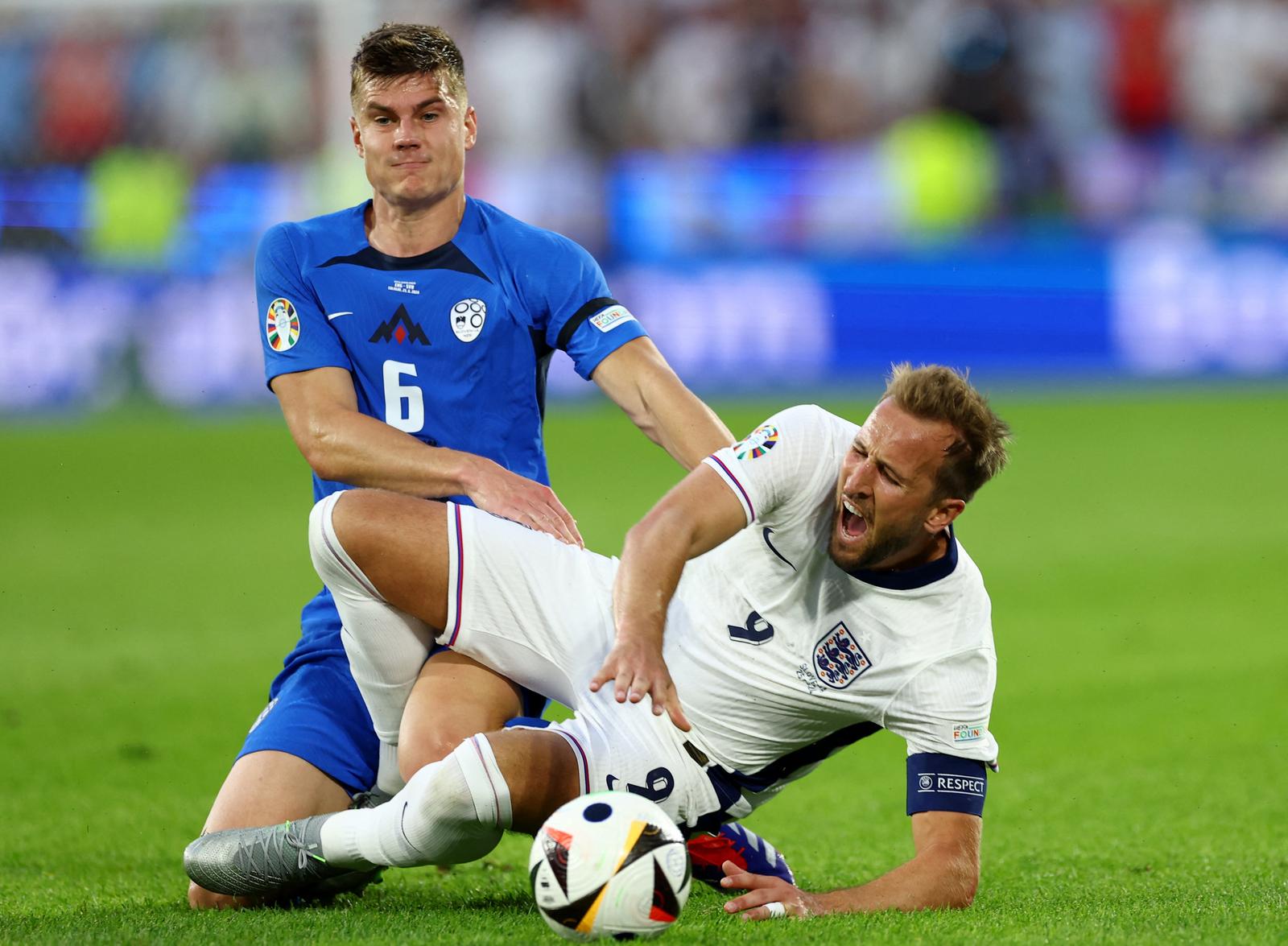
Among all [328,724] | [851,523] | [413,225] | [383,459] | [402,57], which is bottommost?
[328,724]

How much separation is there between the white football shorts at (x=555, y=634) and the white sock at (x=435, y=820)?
30 cm

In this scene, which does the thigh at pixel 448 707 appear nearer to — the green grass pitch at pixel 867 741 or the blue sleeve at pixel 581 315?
the green grass pitch at pixel 867 741

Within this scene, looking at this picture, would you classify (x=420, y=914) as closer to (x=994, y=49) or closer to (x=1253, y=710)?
(x=1253, y=710)

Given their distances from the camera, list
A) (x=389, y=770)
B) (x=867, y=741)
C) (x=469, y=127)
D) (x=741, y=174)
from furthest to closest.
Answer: (x=741, y=174), (x=867, y=741), (x=469, y=127), (x=389, y=770)

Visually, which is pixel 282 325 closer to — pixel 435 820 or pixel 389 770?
pixel 389 770

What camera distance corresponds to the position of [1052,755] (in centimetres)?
643

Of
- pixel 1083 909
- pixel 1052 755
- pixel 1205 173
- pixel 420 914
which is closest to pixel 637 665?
pixel 420 914

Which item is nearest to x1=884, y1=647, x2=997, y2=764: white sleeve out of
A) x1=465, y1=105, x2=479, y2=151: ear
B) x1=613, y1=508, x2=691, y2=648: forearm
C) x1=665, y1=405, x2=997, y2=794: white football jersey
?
x1=665, y1=405, x2=997, y2=794: white football jersey

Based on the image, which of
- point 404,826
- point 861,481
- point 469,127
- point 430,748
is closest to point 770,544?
point 861,481

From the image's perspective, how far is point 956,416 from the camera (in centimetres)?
397

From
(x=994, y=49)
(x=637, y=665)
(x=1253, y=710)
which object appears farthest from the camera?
(x=994, y=49)

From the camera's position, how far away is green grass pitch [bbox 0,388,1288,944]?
4070 mm

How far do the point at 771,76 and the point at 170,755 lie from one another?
13.7 meters

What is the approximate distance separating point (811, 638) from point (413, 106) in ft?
6.06
